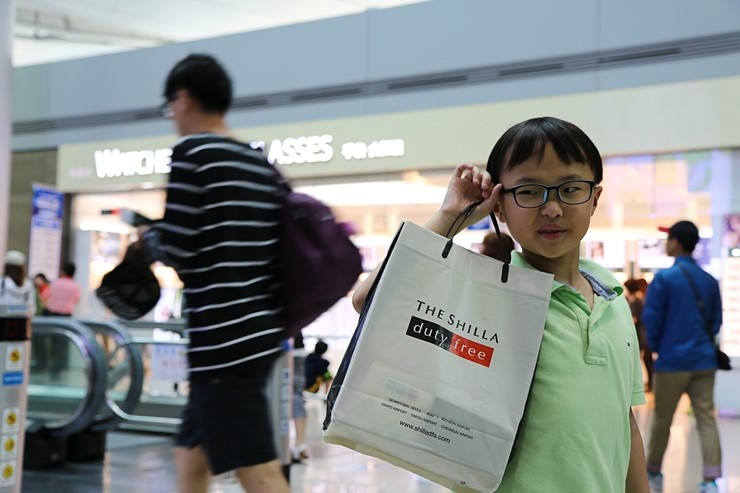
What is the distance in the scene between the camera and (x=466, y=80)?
39.8 ft

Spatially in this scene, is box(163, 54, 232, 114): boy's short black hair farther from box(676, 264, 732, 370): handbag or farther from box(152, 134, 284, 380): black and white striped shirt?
box(676, 264, 732, 370): handbag

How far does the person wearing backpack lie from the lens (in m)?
2.48

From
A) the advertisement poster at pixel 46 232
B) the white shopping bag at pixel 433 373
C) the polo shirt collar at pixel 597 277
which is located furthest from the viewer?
the advertisement poster at pixel 46 232

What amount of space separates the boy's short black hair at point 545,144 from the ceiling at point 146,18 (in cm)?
1421

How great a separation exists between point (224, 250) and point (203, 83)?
2.14 ft

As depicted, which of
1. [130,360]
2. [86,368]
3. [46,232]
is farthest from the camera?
[46,232]

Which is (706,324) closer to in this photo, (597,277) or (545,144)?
(597,277)

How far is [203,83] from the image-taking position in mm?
2891

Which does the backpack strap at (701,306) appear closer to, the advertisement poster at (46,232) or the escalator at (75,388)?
the escalator at (75,388)

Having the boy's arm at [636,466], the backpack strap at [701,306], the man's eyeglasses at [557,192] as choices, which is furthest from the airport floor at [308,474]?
the man's eyeglasses at [557,192]

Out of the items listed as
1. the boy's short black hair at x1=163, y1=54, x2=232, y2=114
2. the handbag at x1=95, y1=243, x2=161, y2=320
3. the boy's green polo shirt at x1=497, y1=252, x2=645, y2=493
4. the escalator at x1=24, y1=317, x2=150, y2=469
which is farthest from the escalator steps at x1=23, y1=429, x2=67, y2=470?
the boy's green polo shirt at x1=497, y1=252, x2=645, y2=493

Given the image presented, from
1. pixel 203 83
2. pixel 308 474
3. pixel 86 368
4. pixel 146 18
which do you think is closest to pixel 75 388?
pixel 86 368

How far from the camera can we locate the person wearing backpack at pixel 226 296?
248 centimetres

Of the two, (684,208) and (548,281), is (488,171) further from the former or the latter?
(684,208)
